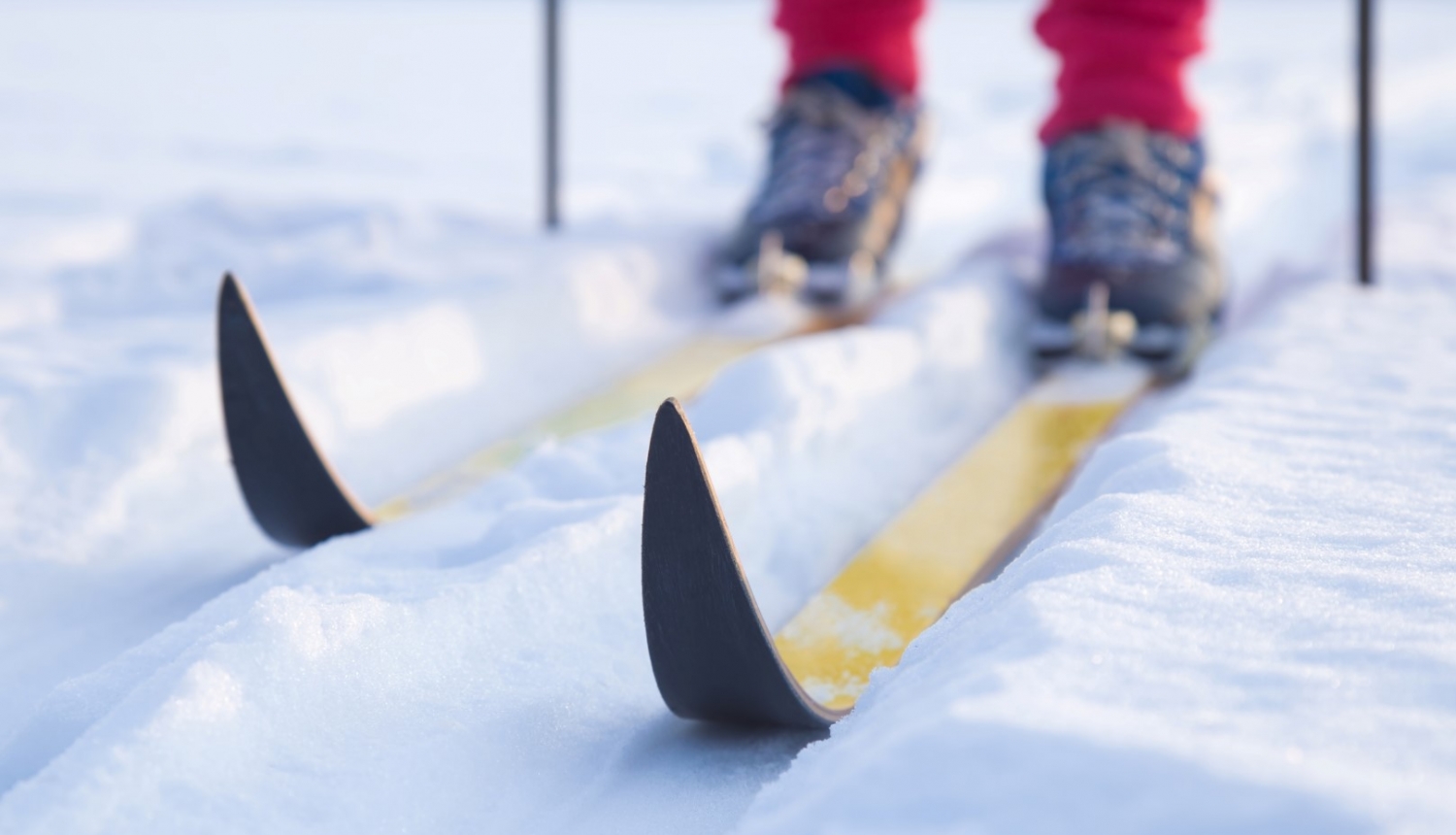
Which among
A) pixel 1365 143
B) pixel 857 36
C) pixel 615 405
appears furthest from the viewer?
pixel 857 36

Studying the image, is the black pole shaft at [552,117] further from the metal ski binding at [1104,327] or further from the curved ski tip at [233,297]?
the curved ski tip at [233,297]

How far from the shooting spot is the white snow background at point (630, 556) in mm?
530

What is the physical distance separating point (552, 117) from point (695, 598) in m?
1.94

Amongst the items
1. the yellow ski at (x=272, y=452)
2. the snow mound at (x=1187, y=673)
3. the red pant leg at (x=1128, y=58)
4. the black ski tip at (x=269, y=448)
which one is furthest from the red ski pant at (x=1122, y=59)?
the black ski tip at (x=269, y=448)

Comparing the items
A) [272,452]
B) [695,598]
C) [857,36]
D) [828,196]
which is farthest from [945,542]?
[857,36]

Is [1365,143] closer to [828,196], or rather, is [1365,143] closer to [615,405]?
[828,196]

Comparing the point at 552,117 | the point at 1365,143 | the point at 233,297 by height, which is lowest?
the point at 233,297

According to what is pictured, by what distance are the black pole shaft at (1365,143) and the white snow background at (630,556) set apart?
6cm

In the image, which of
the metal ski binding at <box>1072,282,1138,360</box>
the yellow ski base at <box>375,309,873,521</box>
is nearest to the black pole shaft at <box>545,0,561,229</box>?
the yellow ski base at <box>375,309,873,521</box>

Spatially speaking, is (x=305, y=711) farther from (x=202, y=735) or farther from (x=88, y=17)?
(x=88, y=17)

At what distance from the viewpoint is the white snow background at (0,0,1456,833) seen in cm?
53

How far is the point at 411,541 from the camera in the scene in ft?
3.16

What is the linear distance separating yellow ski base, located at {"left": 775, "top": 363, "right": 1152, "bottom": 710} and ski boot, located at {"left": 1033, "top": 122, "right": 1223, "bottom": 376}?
0.09 m

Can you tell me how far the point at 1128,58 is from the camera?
1777 millimetres
